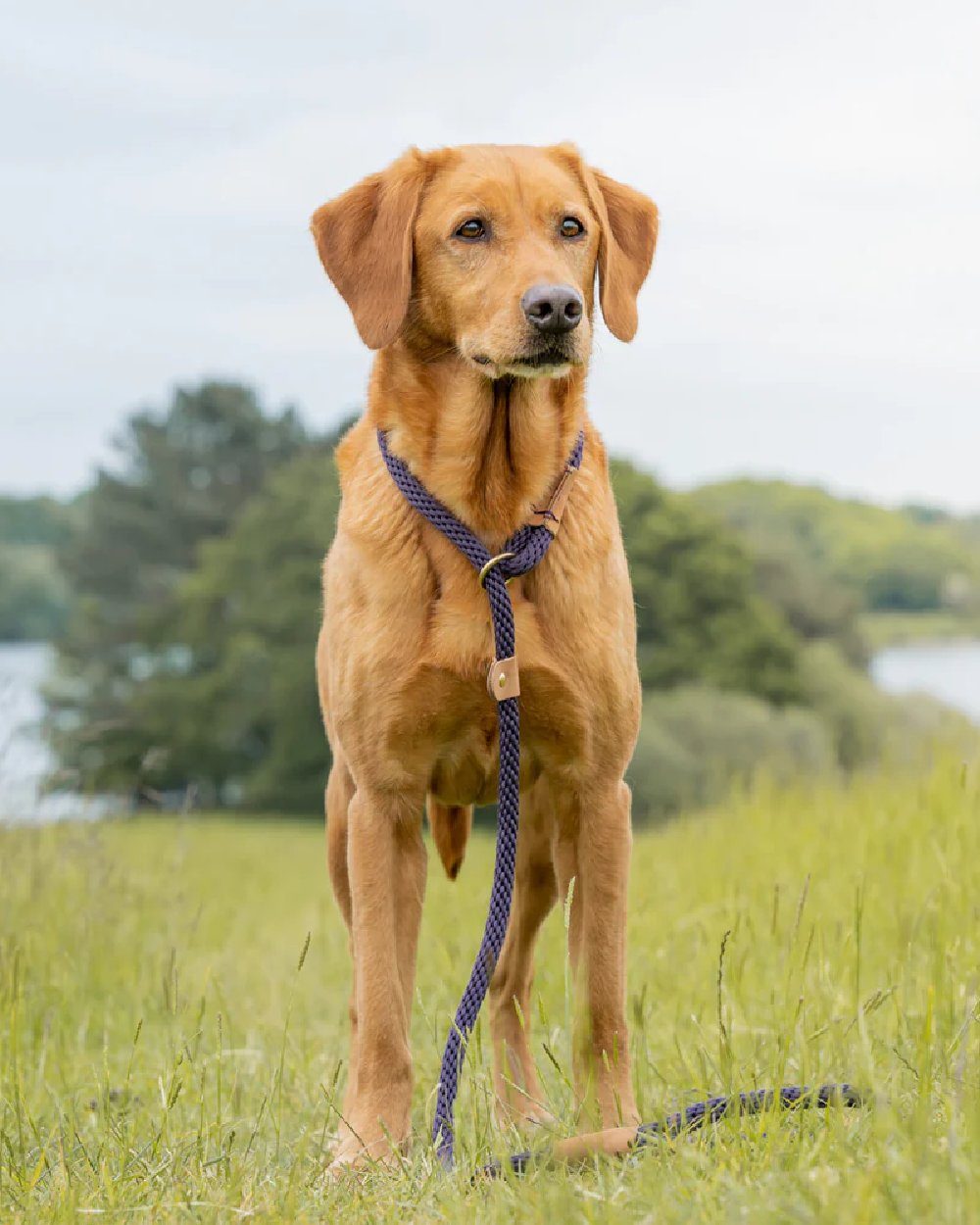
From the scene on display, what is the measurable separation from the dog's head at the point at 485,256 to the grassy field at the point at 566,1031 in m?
1.41

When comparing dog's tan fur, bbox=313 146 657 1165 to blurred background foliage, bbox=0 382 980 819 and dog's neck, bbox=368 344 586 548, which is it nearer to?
dog's neck, bbox=368 344 586 548

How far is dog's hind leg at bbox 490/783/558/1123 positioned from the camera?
152 inches

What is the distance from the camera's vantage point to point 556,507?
346 cm

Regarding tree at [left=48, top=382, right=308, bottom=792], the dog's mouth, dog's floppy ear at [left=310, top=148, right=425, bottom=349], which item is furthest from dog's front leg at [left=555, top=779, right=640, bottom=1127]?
tree at [left=48, top=382, right=308, bottom=792]

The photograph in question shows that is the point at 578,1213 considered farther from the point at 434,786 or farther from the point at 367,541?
the point at 367,541

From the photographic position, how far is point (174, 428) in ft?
102

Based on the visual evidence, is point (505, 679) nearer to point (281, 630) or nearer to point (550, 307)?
point (550, 307)

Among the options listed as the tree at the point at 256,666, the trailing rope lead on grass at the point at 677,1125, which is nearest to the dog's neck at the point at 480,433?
the trailing rope lead on grass at the point at 677,1125

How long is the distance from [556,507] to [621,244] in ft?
2.66

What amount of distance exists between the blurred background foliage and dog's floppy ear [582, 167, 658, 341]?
6.40 metres

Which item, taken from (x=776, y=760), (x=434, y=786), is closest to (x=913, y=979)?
(x=434, y=786)

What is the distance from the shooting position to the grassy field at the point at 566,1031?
7.82ft

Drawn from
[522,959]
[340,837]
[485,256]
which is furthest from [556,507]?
[522,959]

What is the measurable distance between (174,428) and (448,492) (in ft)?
94.1
